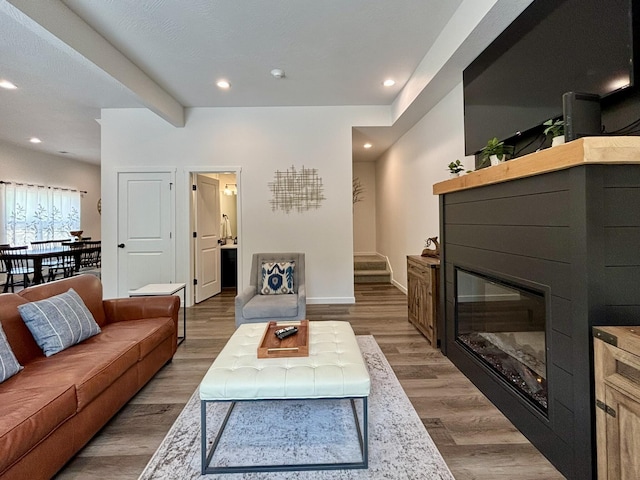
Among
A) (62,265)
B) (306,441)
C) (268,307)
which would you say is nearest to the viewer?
(306,441)

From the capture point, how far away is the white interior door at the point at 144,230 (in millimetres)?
4660

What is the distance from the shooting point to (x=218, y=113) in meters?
4.71

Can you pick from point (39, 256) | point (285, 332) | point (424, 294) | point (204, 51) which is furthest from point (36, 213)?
point (424, 294)

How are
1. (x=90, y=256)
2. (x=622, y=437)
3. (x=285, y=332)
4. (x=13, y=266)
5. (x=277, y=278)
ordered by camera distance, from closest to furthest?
(x=622, y=437)
(x=285, y=332)
(x=277, y=278)
(x=13, y=266)
(x=90, y=256)

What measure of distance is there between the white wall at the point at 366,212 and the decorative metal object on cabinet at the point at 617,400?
6.51m

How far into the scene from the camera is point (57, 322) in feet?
6.41

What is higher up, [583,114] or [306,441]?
[583,114]

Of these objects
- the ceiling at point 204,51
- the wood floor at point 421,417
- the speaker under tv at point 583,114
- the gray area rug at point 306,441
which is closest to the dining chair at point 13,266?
the ceiling at point 204,51

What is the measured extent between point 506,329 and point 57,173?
9792 mm

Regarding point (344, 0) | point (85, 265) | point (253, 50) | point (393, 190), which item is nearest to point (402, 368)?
point (344, 0)

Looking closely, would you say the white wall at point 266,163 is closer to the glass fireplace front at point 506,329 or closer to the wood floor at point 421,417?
the wood floor at point 421,417

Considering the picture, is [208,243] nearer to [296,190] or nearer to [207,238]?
[207,238]

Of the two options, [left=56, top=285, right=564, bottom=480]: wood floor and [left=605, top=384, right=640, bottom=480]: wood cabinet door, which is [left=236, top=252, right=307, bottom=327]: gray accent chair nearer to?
[left=56, top=285, right=564, bottom=480]: wood floor

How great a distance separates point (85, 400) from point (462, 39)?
3552 mm
